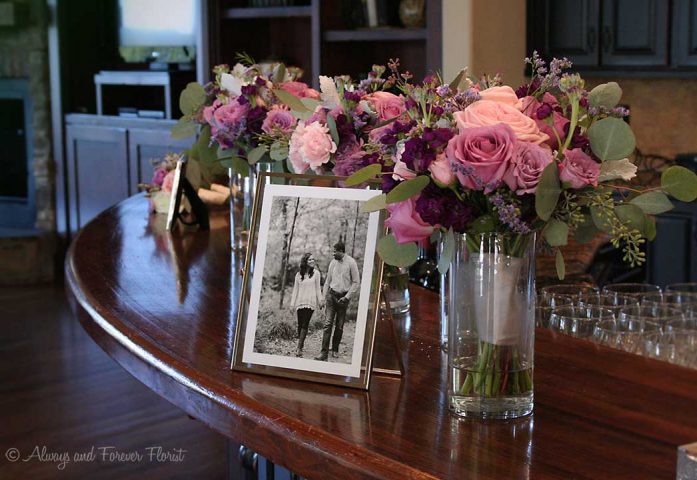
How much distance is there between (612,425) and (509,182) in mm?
338

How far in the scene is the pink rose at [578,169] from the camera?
46.6 inches

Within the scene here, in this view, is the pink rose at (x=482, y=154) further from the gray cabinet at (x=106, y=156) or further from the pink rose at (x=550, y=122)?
the gray cabinet at (x=106, y=156)

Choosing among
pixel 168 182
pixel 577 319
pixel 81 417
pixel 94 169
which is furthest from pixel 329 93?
pixel 94 169

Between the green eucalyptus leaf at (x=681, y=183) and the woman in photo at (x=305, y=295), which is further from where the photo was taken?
the woman in photo at (x=305, y=295)

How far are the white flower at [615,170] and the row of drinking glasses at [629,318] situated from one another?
0.48 meters

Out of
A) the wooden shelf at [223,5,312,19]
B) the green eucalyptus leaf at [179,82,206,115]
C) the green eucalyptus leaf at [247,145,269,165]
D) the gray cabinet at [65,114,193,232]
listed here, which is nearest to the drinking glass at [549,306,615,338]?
the green eucalyptus leaf at [247,145,269,165]

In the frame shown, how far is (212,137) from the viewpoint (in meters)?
2.45

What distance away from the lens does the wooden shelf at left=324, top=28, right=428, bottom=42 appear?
15.6 ft

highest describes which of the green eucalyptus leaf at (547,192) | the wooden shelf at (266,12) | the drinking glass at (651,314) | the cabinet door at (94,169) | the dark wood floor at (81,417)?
the wooden shelf at (266,12)

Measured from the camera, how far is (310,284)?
1444mm

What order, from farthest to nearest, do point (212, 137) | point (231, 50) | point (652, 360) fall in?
1. point (231, 50)
2. point (212, 137)
3. point (652, 360)

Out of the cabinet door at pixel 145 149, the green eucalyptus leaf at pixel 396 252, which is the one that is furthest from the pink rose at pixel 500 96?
the cabinet door at pixel 145 149

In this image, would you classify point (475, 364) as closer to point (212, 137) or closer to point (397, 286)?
point (397, 286)

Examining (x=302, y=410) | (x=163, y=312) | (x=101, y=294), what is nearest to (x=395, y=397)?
(x=302, y=410)
